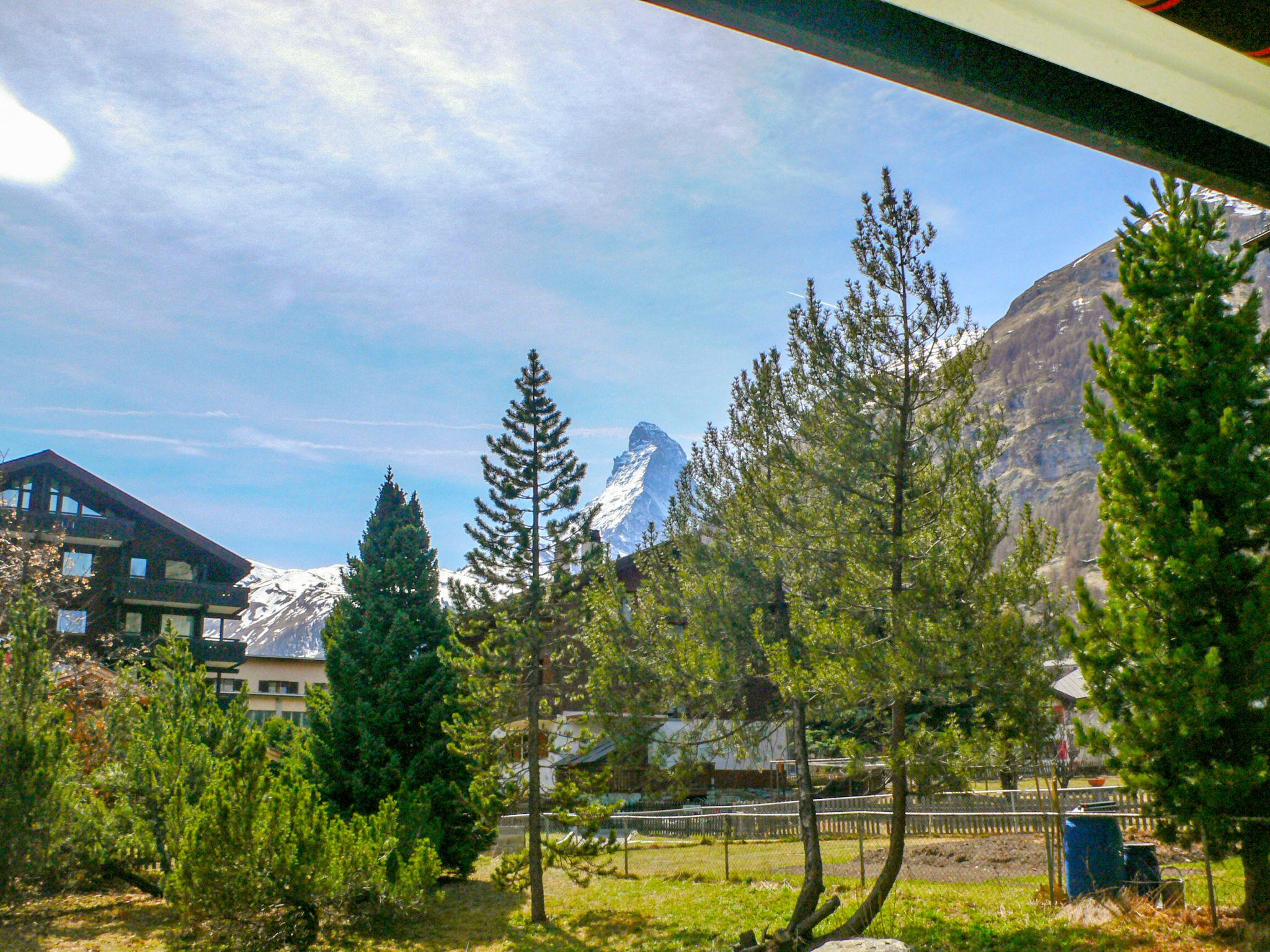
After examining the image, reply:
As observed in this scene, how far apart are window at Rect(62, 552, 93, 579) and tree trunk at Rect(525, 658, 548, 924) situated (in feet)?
98.1

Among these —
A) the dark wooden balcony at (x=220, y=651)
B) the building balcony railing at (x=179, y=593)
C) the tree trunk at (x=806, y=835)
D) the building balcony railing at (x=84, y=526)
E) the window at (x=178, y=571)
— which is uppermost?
the building balcony railing at (x=84, y=526)

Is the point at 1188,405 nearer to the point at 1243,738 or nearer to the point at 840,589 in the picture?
the point at 1243,738

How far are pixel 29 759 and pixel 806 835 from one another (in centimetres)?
1356

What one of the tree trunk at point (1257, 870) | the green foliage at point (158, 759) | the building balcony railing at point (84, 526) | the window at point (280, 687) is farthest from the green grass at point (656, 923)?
the window at point (280, 687)

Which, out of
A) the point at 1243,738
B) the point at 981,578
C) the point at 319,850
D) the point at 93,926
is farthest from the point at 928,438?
the point at 93,926

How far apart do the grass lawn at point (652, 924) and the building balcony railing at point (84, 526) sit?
939 inches

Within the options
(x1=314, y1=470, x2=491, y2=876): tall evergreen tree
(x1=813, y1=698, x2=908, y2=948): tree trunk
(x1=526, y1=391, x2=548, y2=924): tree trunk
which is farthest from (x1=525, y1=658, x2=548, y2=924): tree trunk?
(x1=813, y1=698, x2=908, y2=948): tree trunk

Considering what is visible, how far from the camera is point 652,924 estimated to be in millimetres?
15953

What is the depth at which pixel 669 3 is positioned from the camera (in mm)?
1461

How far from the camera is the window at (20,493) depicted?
40156 mm

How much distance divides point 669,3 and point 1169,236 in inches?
486

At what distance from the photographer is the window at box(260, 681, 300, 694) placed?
55.8 m

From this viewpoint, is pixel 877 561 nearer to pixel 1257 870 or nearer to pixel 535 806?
pixel 1257 870

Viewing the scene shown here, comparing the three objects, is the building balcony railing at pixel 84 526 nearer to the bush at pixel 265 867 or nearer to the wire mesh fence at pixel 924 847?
the wire mesh fence at pixel 924 847
